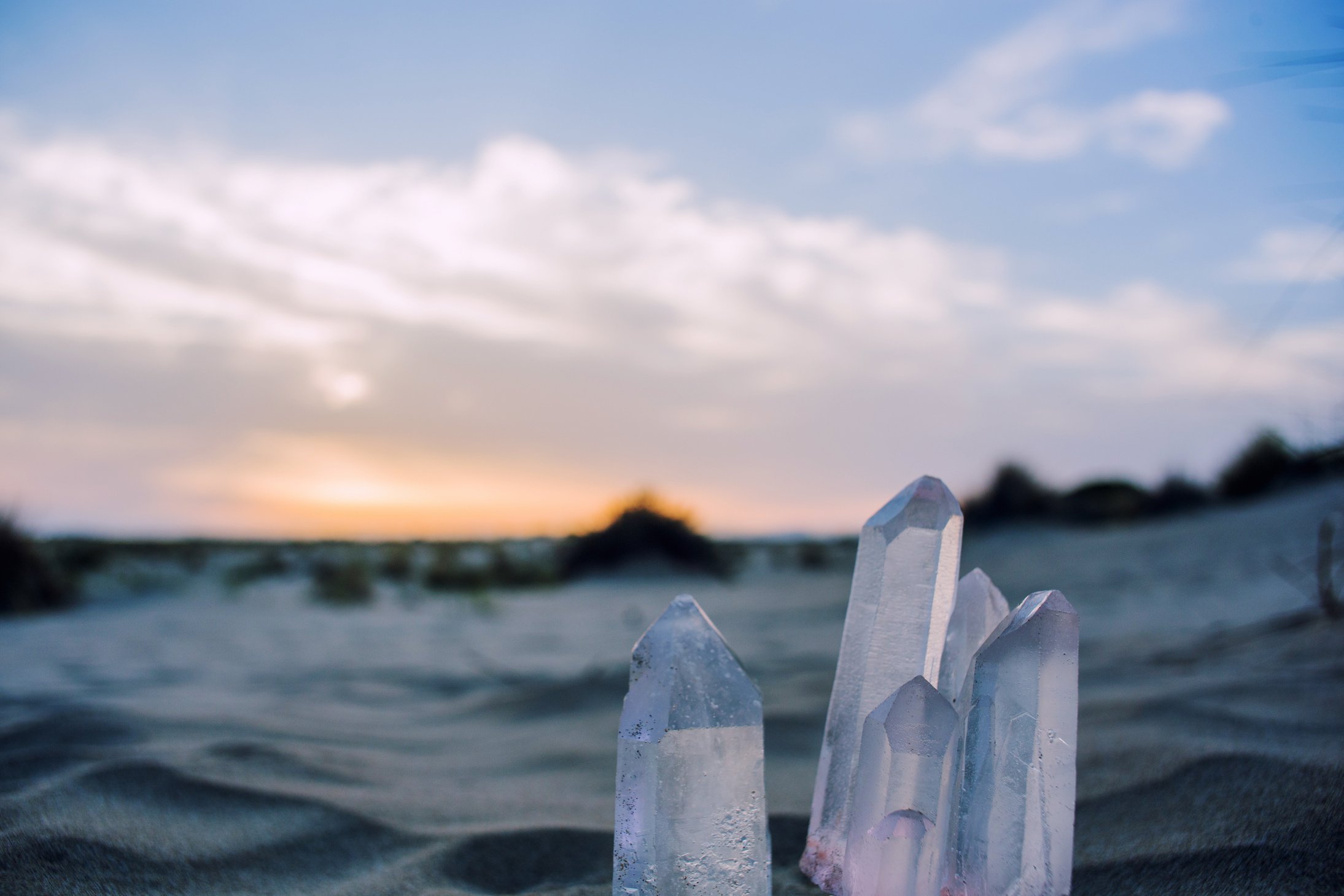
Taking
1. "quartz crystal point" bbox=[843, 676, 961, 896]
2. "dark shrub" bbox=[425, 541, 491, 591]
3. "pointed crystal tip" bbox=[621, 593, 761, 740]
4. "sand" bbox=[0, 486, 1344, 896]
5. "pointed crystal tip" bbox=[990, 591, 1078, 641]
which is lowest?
"dark shrub" bbox=[425, 541, 491, 591]

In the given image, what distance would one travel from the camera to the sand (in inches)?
61.0

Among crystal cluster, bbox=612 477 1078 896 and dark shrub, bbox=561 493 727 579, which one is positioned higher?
crystal cluster, bbox=612 477 1078 896

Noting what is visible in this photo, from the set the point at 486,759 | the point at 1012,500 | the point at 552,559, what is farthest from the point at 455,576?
the point at 1012,500

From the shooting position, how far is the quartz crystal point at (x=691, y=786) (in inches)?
42.6

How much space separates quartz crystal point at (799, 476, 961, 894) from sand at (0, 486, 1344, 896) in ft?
0.91

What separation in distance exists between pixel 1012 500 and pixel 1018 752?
47.1ft

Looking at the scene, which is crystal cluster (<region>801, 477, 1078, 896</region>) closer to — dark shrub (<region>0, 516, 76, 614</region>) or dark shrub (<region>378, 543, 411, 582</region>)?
dark shrub (<region>0, 516, 76, 614</region>)

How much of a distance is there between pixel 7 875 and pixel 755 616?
21.5 feet

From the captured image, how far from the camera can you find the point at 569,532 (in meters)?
14.1

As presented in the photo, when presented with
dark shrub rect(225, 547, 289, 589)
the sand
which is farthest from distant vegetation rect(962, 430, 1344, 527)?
dark shrub rect(225, 547, 289, 589)

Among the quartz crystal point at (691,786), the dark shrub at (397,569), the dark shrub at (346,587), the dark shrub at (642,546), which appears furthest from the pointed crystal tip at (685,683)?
the dark shrub at (642,546)

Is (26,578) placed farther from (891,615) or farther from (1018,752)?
(1018,752)

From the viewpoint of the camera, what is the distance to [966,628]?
53.8 inches

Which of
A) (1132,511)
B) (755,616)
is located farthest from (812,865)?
(1132,511)
